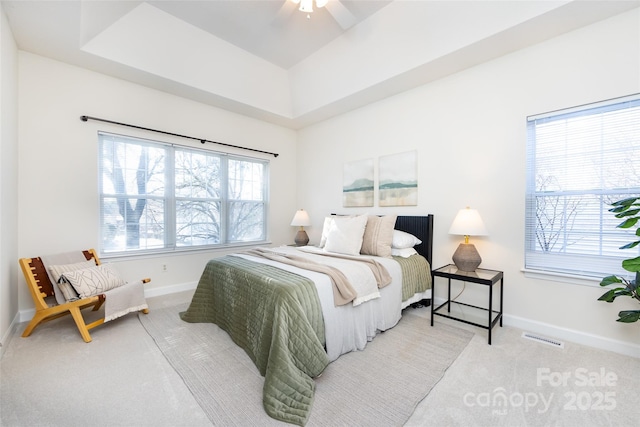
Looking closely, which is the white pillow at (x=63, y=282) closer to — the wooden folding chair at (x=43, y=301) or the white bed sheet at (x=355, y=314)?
the wooden folding chair at (x=43, y=301)

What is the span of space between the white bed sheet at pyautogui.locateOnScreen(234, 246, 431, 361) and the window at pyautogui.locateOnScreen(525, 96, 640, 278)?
52.2 inches

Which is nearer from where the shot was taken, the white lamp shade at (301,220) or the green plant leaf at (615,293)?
the green plant leaf at (615,293)

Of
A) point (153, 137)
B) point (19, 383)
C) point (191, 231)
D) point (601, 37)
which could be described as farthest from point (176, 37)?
point (601, 37)

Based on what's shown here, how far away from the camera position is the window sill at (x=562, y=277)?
87.4 inches

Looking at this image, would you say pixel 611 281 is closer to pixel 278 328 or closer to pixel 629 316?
pixel 629 316

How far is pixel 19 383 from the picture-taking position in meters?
1.70

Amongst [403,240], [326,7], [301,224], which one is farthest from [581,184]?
[301,224]

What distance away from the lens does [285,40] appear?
3.34m

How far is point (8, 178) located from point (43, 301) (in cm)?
111

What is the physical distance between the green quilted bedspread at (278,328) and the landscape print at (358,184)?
203cm

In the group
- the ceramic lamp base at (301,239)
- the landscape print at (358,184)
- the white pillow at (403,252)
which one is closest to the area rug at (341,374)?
the white pillow at (403,252)

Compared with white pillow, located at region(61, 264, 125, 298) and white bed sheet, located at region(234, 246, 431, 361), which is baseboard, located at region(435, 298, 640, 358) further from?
white pillow, located at region(61, 264, 125, 298)

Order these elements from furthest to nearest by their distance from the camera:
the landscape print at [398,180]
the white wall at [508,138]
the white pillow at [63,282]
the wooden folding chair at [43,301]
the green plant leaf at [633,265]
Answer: the landscape print at [398,180], the white pillow at [63,282], the wooden folding chair at [43,301], the white wall at [508,138], the green plant leaf at [633,265]

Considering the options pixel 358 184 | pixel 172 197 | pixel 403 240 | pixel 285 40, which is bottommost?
pixel 403 240
